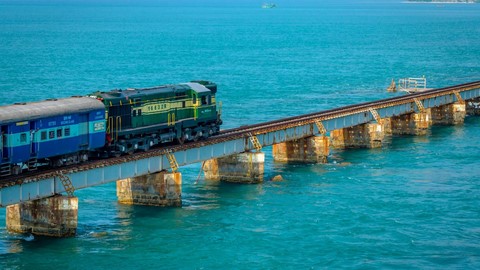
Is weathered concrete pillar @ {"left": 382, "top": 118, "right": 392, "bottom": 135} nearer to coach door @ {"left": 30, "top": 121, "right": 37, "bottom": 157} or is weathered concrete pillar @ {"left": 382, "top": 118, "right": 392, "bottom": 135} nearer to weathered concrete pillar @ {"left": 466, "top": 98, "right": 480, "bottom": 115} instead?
weathered concrete pillar @ {"left": 466, "top": 98, "right": 480, "bottom": 115}

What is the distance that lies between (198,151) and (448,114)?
4490cm

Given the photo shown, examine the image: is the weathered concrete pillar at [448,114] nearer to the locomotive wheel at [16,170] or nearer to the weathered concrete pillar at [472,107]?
the weathered concrete pillar at [472,107]

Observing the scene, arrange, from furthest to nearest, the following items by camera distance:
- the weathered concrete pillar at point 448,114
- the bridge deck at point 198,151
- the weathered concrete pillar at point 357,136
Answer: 1. the weathered concrete pillar at point 448,114
2. the weathered concrete pillar at point 357,136
3. the bridge deck at point 198,151

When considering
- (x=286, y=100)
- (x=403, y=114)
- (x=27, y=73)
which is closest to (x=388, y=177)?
(x=403, y=114)

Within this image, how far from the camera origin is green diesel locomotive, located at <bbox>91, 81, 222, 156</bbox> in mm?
59344

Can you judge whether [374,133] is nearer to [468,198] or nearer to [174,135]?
[468,198]

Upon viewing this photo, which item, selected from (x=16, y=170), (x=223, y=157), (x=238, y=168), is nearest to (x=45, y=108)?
(x=16, y=170)

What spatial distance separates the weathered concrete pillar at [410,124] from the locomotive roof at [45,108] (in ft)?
142

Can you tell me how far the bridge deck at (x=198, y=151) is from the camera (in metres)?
50.6

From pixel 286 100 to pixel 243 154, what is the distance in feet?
186

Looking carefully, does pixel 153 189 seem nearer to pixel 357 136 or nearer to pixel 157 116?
pixel 157 116

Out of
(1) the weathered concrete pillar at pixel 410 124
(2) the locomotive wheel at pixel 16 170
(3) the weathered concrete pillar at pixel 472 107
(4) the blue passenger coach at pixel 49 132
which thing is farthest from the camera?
(3) the weathered concrete pillar at pixel 472 107

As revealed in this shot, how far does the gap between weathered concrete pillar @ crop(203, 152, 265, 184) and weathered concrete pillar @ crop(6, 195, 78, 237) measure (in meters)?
17.9

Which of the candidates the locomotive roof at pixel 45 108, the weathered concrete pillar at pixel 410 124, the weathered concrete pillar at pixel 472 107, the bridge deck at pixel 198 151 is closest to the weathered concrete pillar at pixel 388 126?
the weathered concrete pillar at pixel 410 124
